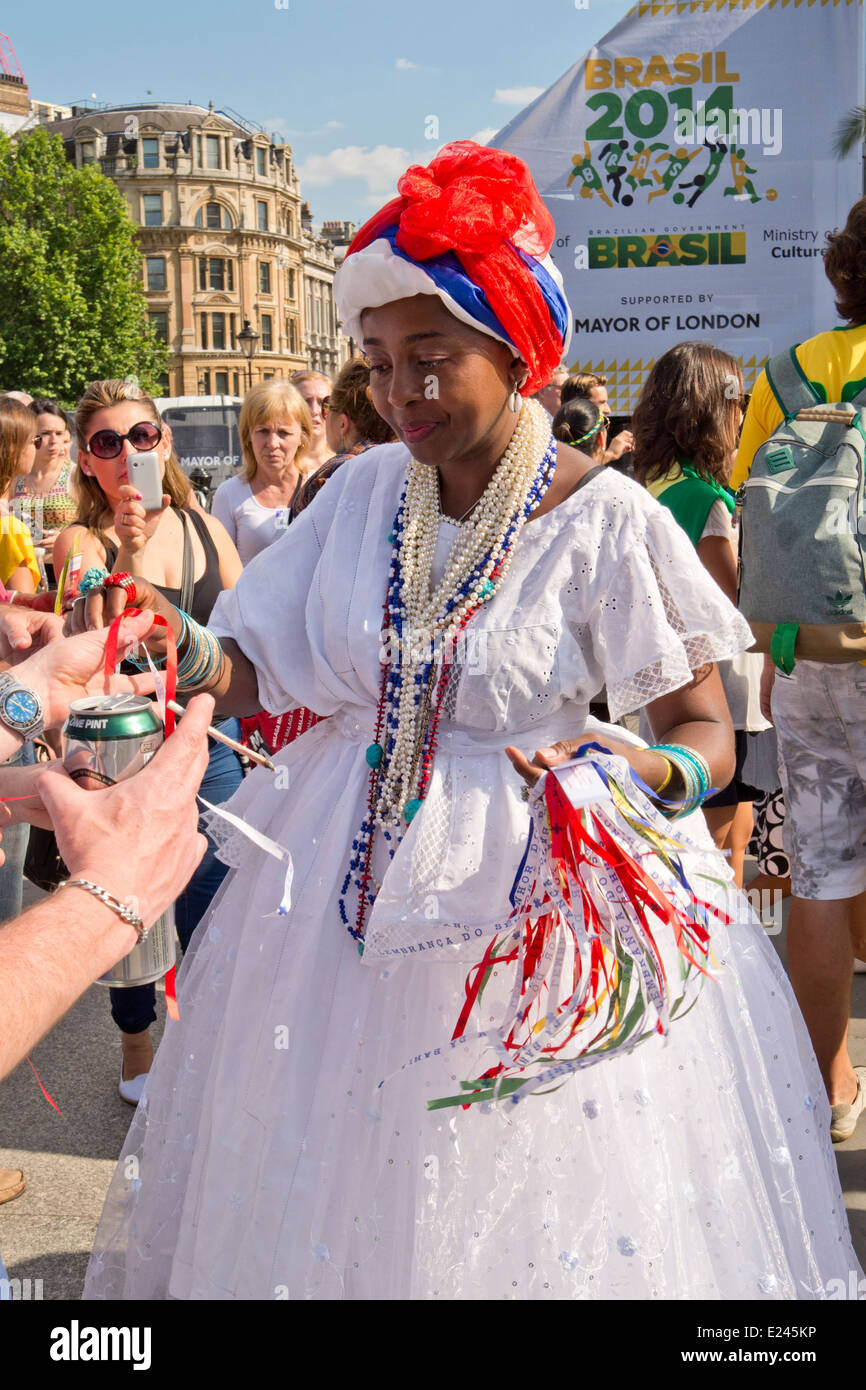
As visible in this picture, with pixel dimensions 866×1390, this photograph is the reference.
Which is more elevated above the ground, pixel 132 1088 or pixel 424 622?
pixel 424 622

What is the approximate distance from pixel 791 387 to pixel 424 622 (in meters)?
1.45

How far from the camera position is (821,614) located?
277cm

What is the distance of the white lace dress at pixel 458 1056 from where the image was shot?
5.72 feet

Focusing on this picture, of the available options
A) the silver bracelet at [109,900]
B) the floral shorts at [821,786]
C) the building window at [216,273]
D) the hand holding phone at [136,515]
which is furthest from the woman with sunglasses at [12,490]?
the building window at [216,273]

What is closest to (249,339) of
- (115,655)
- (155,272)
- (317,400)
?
(317,400)

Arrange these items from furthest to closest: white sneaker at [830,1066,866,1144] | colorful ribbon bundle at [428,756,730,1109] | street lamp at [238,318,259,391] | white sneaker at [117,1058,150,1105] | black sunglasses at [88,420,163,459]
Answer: street lamp at [238,318,259,391]
black sunglasses at [88,420,163,459]
white sneaker at [117,1058,150,1105]
white sneaker at [830,1066,866,1144]
colorful ribbon bundle at [428,756,730,1109]

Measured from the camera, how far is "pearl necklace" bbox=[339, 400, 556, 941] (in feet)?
6.41

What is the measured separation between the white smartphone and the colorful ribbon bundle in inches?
83.2

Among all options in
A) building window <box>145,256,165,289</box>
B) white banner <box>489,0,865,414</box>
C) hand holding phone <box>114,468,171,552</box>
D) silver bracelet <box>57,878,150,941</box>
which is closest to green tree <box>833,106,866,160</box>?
white banner <box>489,0,865,414</box>

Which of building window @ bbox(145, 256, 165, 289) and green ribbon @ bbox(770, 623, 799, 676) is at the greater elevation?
building window @ bbox(145, 256, 165, 289)

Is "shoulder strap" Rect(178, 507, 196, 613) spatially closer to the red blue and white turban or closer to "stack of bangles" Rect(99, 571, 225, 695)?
"stack of bangles" Rect(99, 571, 225, 695)

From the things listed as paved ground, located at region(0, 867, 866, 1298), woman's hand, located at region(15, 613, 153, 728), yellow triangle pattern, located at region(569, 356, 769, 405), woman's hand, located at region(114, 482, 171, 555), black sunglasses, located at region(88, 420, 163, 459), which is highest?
yellow triangle pattern, located at region(569, 356, 769, 405)

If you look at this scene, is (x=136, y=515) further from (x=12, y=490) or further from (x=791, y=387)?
(x=791, y=387)
